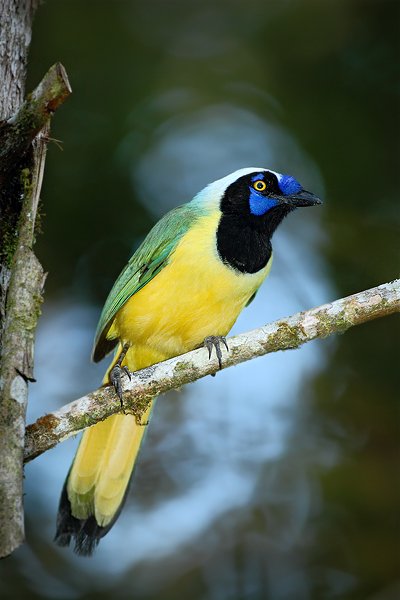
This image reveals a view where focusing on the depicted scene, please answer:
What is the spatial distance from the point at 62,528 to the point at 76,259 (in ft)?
8.75

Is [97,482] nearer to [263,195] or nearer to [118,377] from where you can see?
[118,377]

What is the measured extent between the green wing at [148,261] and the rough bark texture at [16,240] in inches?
37.9

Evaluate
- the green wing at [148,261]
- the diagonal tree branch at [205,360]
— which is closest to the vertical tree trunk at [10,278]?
the diagonal tree branch at [205,360]

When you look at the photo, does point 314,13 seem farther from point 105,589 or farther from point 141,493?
point 105,589

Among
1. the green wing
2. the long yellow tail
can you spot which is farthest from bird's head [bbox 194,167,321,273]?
the long yellow tail

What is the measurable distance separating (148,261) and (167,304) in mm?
288

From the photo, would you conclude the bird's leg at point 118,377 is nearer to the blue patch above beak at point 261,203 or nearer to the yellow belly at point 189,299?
the yellow belly at point 189,299

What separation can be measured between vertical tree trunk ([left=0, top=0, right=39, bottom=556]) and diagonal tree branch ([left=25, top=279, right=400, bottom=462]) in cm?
25

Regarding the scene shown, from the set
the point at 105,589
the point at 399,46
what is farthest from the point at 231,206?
the point at 105,589

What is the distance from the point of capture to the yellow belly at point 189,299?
392cm

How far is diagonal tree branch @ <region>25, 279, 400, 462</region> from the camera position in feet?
10.0

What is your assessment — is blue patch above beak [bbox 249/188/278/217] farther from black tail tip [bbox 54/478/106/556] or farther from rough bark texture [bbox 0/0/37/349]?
black tail tip [bbox 54/478/106/556]

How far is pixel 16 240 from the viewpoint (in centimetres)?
315

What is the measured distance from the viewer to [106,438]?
3938 millimetres
